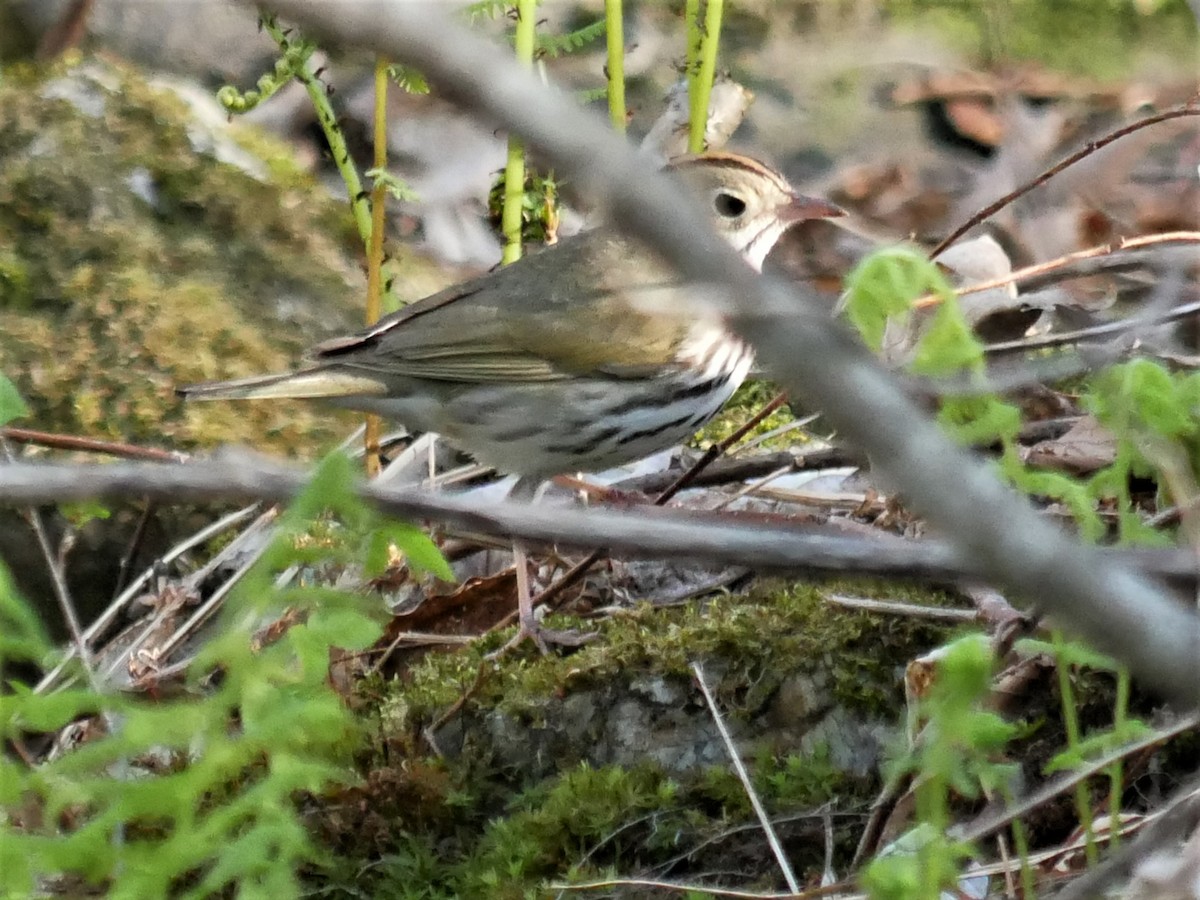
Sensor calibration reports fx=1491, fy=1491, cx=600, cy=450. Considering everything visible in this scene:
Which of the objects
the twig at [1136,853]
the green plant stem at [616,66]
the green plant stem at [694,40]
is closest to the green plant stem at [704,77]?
the green plant stem at [694,40]

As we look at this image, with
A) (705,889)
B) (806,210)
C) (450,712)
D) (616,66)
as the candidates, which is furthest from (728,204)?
(705,889)

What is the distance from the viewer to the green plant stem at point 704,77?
337 centimetres

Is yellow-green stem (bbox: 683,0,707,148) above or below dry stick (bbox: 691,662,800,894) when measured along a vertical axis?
above

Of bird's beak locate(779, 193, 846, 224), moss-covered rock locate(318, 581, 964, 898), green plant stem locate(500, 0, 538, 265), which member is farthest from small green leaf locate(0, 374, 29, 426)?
bird's beak locate(779, 193, 846, 224)

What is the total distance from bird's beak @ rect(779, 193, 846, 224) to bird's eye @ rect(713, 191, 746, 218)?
4.4 inches

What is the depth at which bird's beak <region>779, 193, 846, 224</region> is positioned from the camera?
353 cm

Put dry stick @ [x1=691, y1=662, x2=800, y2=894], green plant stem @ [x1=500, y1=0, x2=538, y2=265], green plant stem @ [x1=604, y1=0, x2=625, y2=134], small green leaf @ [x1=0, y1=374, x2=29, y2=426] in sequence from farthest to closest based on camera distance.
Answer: green plant stem @ [x1=604, y1=0, x2=625, y2=134] < green plant stem @ [x1=500, y1=0, x2=538, y2=265] < dry stick @ [x1=691, y1=662, x2=800, y2=894] < small green leaf @ [x1=0, y1=374, x2=29, y2=426]

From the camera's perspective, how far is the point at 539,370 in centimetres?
327

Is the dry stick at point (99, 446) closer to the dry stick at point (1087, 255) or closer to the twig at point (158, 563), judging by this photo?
the twig at point (158, 563)

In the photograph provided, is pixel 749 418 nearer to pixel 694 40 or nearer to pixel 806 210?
pixel 806 210

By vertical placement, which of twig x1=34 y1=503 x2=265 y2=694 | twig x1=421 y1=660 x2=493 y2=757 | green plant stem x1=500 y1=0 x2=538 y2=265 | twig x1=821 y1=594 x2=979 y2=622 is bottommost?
twig x1=421 y1=660 x2=493 y2=757

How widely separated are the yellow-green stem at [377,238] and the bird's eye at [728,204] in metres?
0.78

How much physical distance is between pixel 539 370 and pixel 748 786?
61.0 inches

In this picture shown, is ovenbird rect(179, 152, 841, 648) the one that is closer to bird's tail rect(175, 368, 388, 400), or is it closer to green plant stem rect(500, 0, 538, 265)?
bird's tail rect(175, 368, 388, 400)
